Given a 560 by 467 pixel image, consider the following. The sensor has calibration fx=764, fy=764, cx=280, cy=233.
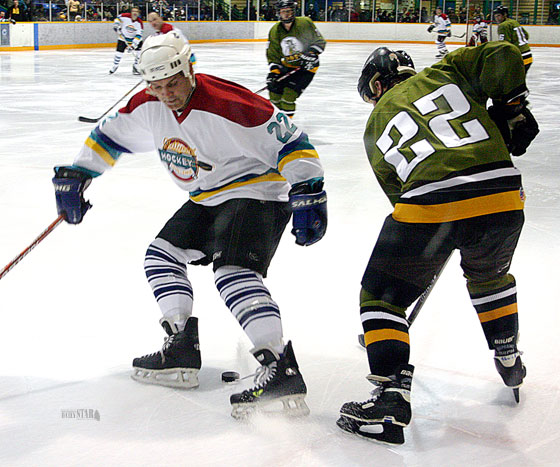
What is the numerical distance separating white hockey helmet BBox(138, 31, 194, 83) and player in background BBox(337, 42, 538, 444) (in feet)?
1.39

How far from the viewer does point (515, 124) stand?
1558mm

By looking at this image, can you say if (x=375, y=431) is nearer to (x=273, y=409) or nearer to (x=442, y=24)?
(x=273, y=409)

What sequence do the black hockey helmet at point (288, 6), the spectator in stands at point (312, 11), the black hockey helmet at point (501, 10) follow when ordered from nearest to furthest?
the black hockey helmet at point (501, 10) < the spectator in stands at point (312, 11) < the black hockey helmet at point (288, 6)

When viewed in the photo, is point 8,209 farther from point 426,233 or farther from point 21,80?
point 21,80

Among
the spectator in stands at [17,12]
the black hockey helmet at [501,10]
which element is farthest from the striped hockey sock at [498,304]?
the spectator in stands at [17,12]

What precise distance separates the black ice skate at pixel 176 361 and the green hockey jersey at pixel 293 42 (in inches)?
150

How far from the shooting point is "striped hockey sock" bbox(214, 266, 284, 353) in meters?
1.61

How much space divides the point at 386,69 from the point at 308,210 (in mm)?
349

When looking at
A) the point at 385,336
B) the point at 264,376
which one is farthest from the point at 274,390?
the point at 385,336

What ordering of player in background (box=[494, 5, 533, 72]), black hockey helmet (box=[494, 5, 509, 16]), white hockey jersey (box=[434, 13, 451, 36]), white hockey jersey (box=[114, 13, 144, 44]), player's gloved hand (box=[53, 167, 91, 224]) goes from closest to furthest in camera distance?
player's gloved hand (box=[53, 167, 91, 224]) → player in background (box=[494, 5, 533, 72]) → black hockey helmet (box=[494, 5, 509, 16]) → white hockey jersey (box=[434, 13, 451, 36]) → white hockey jersey (box=[114, 13, 144, 44])

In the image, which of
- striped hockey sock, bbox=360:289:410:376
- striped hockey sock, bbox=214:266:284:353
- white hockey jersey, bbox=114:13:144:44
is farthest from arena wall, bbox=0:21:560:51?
striped hockey sock, bbox=360:289:410:376

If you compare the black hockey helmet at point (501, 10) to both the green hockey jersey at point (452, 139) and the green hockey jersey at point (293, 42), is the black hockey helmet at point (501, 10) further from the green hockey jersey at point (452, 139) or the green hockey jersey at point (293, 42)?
the green hockey jersey at point (452, 139)

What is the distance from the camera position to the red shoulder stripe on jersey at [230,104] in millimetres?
1625

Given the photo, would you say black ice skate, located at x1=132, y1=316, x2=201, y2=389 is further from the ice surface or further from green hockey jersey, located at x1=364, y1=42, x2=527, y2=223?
green hockey jersey, located at x1=364, y1=42, x2=527, y2=223
